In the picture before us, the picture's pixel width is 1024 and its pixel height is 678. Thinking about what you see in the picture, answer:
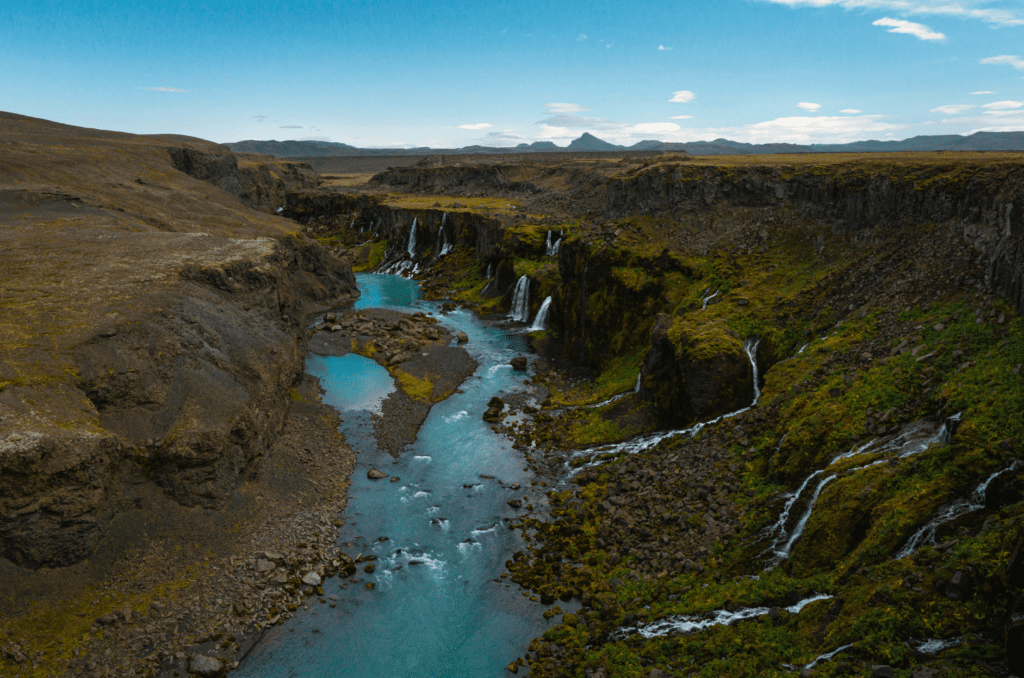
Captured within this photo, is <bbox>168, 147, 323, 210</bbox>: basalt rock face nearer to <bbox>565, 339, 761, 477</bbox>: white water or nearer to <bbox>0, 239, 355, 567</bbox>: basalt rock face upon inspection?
<bbox>0, 239, 355, 567</bbox>: basalt rock face

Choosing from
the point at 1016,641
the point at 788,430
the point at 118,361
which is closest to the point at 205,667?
the point at 118,361

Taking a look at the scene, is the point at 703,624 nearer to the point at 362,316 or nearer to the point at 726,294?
the point at 726,294

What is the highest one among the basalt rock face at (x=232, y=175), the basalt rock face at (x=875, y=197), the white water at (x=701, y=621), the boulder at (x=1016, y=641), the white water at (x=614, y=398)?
the basalt rock face at (x=232, y=175)

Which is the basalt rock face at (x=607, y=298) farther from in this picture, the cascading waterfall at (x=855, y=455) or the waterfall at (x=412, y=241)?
the waterfall at (x=412, y=241)

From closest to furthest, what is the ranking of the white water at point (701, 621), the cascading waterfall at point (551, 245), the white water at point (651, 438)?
1. the white water at point (701, 621)
2. the white water at point (651, 438)
3. the cascading waterfall at point (551, 245)

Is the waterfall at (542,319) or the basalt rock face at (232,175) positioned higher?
the basalt rock face at (232,175)

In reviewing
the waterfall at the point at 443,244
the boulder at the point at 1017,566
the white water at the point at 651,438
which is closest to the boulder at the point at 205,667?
the white water at the point at 651,438

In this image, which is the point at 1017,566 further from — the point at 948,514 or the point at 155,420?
the point at 155,420
